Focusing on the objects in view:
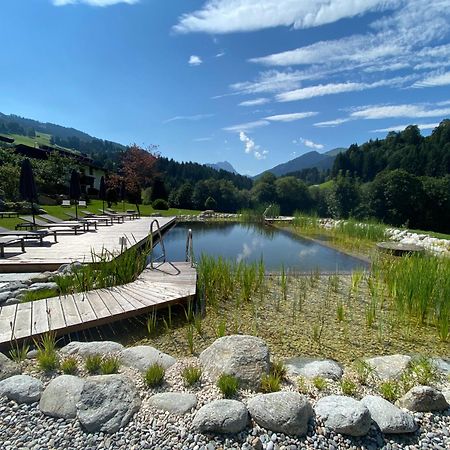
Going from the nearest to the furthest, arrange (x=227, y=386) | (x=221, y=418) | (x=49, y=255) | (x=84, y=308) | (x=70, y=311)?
(x=221, y=418)
(x=227, y=386)
(x=70, y=311)
(x=84, y=308)
(x=49, y=255)

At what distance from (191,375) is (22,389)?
1.07 m

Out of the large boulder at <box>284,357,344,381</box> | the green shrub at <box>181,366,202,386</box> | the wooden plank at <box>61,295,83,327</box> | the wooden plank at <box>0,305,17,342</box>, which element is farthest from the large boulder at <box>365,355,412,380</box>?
the wooden plank at <box>0,305,17,342</box>

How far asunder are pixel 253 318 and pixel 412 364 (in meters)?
1.88

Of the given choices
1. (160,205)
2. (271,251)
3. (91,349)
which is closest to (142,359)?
(91,349)

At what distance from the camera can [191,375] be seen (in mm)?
2285

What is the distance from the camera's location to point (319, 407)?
2027 mm

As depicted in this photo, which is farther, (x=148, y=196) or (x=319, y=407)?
(x=148, y=196)

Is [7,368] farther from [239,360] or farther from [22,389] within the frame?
[239,360]

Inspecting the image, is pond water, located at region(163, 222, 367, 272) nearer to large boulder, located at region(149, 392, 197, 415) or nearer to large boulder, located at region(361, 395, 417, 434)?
large boulder, located at region(361, 395, 417, 434)

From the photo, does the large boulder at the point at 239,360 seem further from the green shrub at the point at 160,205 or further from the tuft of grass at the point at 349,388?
the green shrub at the point at 160,205

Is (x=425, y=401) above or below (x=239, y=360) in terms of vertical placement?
below

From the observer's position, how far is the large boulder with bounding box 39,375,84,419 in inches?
78.2

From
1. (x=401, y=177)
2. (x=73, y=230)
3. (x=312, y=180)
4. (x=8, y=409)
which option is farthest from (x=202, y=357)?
(x=312, y=180)

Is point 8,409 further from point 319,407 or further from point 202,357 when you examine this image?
point 319,407
